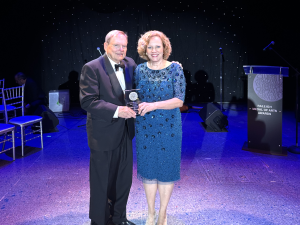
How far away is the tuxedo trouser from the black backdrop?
611cm

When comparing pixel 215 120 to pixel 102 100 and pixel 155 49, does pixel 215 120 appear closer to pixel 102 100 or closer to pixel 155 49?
pixel 155 49

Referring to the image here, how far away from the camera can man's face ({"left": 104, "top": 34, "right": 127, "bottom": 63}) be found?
218cm

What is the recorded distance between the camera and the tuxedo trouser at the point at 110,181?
7.59 ft

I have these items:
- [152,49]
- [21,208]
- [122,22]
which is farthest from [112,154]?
[122,22]

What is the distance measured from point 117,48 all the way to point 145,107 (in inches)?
19.7

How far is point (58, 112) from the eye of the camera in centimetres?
779

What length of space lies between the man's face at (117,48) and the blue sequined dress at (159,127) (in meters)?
0.19

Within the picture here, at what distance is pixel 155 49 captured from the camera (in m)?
2.21

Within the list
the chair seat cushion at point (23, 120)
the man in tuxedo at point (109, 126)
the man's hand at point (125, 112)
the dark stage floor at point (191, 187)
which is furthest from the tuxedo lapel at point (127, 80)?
the chair seat cushion at point (23, 120)

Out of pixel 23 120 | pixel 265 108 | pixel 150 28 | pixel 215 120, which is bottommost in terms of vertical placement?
pixel 215 120

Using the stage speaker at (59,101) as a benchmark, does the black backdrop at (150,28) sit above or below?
above

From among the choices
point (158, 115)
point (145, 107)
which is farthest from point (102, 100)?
point (158, 115)

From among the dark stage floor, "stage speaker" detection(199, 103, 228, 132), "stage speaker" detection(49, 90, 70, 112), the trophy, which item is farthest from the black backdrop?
the trophy

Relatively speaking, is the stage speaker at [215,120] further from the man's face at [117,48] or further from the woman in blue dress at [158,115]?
the man's face at [117,48]
